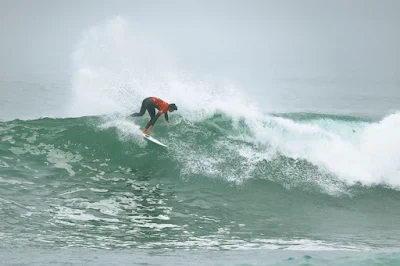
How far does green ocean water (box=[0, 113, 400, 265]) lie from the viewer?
9.93 meters

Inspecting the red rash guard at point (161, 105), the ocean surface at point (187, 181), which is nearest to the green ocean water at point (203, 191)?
the ocean surface at point (187, 181)

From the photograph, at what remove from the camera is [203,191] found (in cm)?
1405

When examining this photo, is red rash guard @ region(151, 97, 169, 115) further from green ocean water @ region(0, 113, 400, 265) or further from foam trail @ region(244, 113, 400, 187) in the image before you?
foam trail @ region(244, 113, 400, 187)

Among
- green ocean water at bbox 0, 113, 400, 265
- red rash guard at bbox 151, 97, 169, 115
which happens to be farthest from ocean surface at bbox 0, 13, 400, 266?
red rash guard at bbox 151, 97, 169, 115

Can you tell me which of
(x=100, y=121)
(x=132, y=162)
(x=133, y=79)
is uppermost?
(x=133, y=79)

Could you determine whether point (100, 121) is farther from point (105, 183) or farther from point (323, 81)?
point (323, 81)

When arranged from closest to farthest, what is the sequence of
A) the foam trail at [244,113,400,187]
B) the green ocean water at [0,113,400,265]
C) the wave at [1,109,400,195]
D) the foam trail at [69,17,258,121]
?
the green ocean water at [0,113,400,265]
the wave at [1,109,400,195]
the foam trail at [244,113,400,187]
the foam trail at [69,17,258,121]

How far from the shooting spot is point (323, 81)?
64812 mm

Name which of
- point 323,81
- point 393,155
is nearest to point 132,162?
point 393,155

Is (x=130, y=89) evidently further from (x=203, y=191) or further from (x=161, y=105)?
(x=203, y=191)

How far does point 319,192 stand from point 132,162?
540 cm

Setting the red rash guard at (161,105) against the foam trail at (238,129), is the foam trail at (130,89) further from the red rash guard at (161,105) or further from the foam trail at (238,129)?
the red rash guard at (161,105)

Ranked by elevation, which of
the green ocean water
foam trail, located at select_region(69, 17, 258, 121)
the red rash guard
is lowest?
the green ocean water

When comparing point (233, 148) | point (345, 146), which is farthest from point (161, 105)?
point (345, 146)
